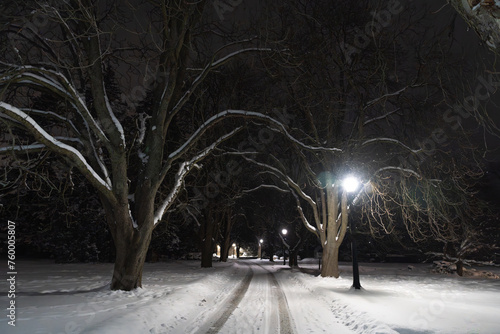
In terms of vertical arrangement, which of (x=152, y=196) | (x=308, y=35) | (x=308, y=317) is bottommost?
(x=308, y=317)

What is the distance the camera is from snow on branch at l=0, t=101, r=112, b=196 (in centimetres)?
557

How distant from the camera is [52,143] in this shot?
21.3ft

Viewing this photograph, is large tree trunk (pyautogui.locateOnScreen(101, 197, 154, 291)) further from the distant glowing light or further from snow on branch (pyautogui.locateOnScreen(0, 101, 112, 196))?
the distant glowing light

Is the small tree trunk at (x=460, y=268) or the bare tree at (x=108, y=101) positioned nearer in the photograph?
the bare tree at (x=108, y=101)

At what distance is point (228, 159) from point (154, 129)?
480 inches

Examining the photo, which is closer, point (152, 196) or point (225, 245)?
point (152, 196)

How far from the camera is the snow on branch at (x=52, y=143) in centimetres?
557

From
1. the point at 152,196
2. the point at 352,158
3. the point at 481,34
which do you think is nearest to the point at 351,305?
the point at 352,158

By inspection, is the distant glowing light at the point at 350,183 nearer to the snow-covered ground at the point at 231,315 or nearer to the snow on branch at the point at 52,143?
the snow-covered ground at the point at 231,315

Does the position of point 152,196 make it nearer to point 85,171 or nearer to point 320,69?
point 85,171

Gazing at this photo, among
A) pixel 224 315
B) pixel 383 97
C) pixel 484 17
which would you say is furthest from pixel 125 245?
pixel 383 97

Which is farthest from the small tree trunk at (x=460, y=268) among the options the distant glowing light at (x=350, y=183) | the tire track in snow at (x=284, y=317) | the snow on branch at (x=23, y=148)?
the snow on branch at (x=23, y=148)

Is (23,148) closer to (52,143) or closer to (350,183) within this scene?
(52,143)

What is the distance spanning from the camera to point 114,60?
372 inches
